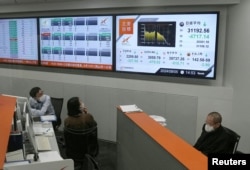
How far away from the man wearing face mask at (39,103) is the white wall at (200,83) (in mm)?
832

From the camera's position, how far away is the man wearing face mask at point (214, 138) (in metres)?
3.38

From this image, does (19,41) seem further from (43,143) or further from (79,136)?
(43,143)

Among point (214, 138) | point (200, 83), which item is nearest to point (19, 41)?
point (200, 83)

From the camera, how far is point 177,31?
457 centimetres

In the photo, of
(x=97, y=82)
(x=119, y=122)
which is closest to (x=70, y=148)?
(x=119, y=122)

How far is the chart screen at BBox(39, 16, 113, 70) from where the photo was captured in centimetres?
518

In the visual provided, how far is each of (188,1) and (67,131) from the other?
8.22 feet

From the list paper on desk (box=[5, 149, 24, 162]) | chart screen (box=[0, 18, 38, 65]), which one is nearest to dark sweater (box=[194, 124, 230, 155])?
paper on desk (box=[5, 149, 24, 162])

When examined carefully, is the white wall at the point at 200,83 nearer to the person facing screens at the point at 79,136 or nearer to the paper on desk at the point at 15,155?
the person facing screens at the point at 79,136

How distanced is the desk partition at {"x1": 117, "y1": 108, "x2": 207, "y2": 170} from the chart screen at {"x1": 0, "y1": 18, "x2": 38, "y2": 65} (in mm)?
3044

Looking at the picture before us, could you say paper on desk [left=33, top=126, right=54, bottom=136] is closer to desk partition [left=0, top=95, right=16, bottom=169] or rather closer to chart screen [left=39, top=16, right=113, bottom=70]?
desk partition [left=0, top=95, right=16, bottom=169]

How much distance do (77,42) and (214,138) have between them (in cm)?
305

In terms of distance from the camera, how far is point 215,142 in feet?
11.3

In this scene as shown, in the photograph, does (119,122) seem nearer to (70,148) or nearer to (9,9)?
(70,148)
